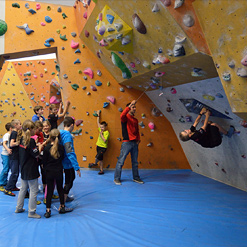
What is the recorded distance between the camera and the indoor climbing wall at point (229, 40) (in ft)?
5.58

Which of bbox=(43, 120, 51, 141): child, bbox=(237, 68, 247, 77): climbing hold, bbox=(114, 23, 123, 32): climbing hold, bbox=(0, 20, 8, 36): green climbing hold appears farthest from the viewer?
bbox=(0, 20, 8, 36): green climbing hold

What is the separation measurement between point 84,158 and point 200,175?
2.18 m

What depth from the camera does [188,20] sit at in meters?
2.06

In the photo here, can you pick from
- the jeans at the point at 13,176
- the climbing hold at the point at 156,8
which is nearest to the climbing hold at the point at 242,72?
the climbing hold at the point at 156,8

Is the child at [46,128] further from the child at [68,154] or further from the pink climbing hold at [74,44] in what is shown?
the pink climbing hold at [74,44]

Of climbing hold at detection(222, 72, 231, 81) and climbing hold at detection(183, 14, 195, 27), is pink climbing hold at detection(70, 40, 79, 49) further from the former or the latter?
climbing hold at detection(222, 72, 231, 81)

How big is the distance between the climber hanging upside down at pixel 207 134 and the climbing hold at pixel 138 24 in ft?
4.32

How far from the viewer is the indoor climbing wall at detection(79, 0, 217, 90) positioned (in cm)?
215

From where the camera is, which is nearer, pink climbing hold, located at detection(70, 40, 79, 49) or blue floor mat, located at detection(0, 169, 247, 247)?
blue floor mat, located at detection(0, 169, 247, 247)

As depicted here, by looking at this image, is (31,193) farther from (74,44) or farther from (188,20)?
(74,44)

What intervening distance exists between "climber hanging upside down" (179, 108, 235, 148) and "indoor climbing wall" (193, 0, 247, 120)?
38.5 inches

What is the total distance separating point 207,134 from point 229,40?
5.20 ft

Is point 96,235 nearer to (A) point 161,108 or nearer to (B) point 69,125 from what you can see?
(B) point 69,125

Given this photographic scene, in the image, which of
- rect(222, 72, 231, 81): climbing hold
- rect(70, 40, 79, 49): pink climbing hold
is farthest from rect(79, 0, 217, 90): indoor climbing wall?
rect(70, 40, 79, 49): pink climbing hold
